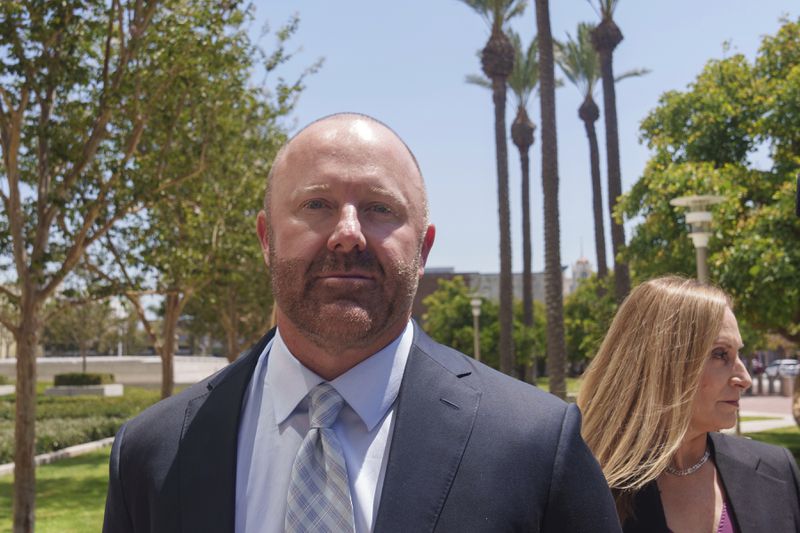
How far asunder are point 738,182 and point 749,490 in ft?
45.3

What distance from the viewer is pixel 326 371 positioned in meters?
2.11

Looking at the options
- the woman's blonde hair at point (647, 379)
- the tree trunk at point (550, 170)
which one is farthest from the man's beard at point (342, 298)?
the tree trunk at point (550, 170)

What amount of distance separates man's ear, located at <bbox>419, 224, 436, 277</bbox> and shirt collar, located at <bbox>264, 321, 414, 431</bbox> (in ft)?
0.57

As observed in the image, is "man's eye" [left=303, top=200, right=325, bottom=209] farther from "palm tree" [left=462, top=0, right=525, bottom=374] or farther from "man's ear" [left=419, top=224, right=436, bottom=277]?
"palm tree" [left=462, top=0, right=525, bottom=374]

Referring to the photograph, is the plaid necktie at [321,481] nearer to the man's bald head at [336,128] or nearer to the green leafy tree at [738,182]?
the man's bald head at [336,128]

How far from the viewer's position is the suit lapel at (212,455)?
2.01 metres

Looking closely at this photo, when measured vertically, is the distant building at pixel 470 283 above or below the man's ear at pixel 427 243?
above

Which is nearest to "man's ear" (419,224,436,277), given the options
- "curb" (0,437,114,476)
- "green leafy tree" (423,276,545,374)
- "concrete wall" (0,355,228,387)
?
"curb" (0,437,114,476)

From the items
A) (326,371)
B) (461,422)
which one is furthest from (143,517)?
(461,422)

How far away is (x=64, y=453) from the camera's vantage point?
19531mm

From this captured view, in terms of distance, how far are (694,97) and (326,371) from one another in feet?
57.9

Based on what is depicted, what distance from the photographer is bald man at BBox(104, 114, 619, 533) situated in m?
1.95

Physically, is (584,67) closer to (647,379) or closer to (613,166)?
(613,166)

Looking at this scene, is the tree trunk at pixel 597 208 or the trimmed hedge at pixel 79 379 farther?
the trimmed hedge at pixel 79 379
